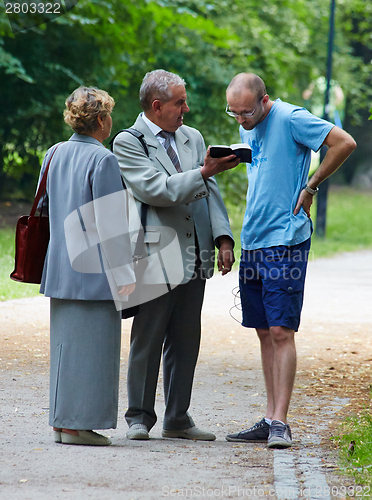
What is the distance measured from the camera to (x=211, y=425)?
484 cm

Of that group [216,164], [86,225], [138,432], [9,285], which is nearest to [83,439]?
[138,432]

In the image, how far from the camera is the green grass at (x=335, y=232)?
35.3ft

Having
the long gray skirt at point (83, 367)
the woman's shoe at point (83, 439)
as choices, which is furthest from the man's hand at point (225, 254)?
the woman's shoe at point (83, 439)

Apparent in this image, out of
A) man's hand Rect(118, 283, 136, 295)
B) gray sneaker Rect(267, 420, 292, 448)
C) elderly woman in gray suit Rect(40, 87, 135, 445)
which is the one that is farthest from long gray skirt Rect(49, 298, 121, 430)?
gray sneaker Rect(267, 420, 292, 448)

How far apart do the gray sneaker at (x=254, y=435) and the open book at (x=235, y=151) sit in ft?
5.10

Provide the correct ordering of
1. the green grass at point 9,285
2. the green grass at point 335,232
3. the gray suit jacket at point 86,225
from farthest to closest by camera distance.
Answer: the green grass at point 335,232 → the green grass at point 9,285 → the gray suit jacket at point 86,225

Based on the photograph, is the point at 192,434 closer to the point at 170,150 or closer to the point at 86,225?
the point at 86,225

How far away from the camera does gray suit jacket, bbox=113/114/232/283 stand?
4160mm

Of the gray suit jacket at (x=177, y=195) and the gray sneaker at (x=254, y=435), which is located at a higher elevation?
the gray suit jacket at (x=177, y=195)

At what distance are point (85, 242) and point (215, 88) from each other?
14872mm

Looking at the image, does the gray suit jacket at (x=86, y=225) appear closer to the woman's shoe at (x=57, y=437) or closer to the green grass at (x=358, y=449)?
the woman's shoe at (x=57, y=437)

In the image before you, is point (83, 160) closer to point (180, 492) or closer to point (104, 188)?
point (104, 188)

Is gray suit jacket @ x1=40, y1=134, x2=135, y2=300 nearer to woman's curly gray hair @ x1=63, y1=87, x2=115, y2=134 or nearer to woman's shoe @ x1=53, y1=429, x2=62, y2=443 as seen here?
woman's curly gray hair @ x1=63, y1=87, x2=115, y2=134

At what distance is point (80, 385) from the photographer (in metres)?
4.08
